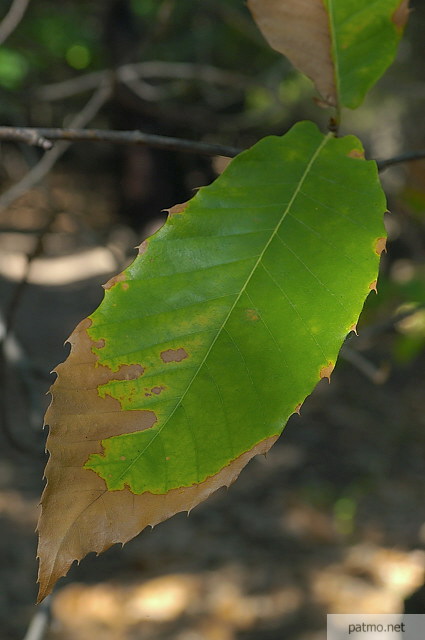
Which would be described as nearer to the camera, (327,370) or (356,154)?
(327,370)

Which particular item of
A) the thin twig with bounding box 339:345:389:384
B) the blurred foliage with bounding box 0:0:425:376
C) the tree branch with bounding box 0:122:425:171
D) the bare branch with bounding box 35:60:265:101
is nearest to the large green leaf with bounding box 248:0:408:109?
the tree branch with bounding box 0:122:425:171

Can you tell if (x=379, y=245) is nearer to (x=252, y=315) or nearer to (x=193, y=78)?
(x=252, y=315)

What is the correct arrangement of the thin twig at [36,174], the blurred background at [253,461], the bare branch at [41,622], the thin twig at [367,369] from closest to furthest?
the bare branch at [41,622] → the thin twig at [367,369] → the thin twig at [36,174] → the blurred background at [253,461]

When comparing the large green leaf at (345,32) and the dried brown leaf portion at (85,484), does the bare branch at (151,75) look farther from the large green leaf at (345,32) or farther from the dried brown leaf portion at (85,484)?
the dried brown leaf portion at (85,484)

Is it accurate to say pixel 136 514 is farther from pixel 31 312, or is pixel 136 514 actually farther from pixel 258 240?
pixel 31 312


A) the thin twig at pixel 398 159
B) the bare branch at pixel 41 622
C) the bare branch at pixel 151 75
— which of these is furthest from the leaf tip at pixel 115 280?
the bare branch at pixel 151 75

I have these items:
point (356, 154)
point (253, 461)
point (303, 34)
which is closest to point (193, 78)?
point (253, 461)

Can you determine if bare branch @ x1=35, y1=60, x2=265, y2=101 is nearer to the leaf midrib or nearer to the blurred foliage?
the blurred foliage
